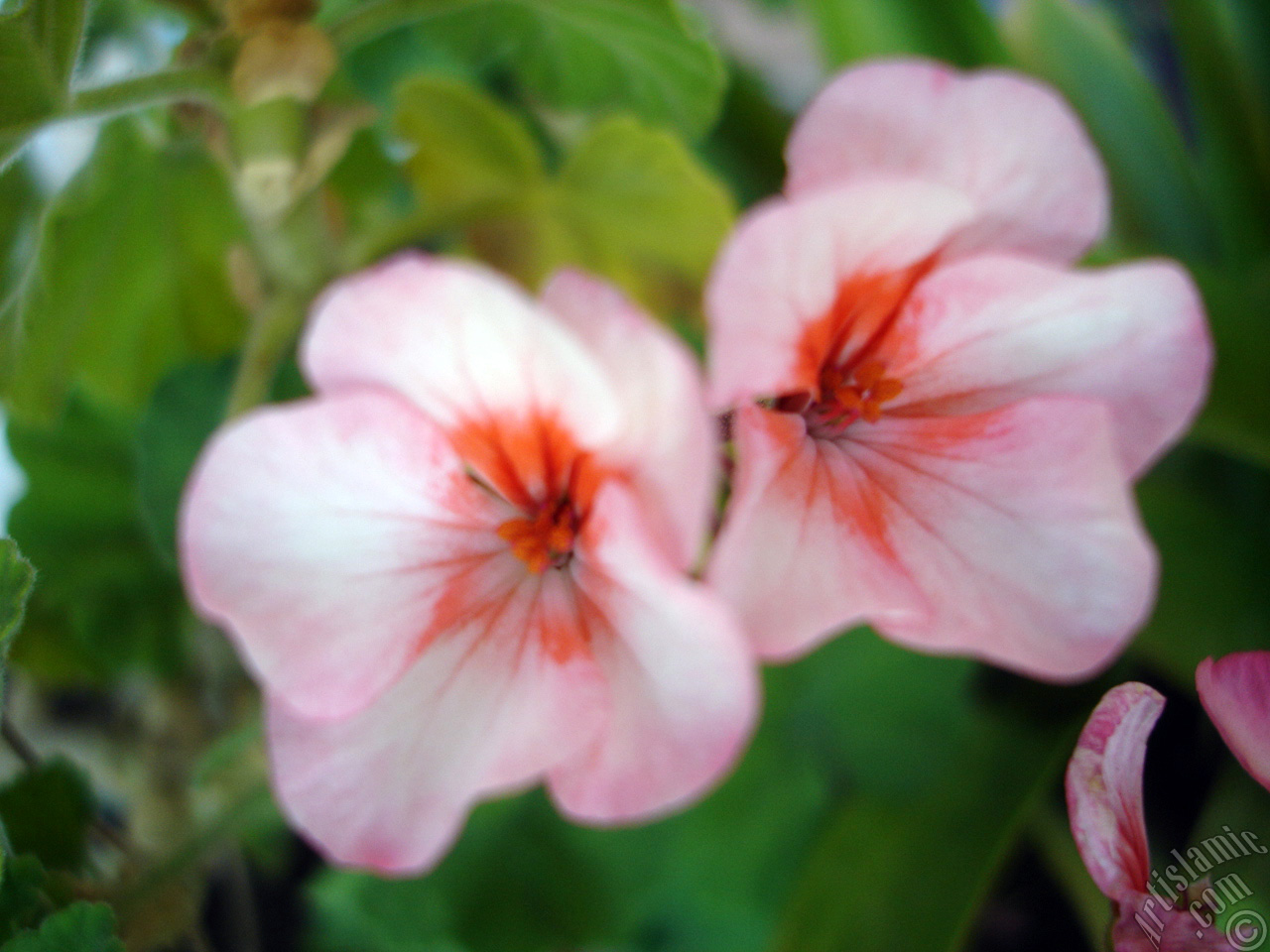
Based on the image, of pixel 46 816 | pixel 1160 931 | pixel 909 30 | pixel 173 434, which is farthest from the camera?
pixel 909 30

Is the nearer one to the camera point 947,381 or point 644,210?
point 947,381

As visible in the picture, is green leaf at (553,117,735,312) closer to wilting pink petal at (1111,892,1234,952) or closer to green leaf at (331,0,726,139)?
green leaf at (331,0,726,139)

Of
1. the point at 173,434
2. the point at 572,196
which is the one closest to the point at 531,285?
the point at 572,196

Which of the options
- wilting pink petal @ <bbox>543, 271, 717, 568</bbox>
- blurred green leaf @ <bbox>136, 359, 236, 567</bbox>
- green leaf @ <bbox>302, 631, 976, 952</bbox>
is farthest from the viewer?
green leaf @ <bbox>302, 631, 976, 952</bbox>

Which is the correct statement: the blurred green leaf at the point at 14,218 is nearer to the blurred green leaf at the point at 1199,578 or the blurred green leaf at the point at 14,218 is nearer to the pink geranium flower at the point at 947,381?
the pink geranium flower at the point at 947,381

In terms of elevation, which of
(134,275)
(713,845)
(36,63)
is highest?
(36,63)

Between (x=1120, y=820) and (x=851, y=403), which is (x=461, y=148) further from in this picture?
(x=1120, y=820)

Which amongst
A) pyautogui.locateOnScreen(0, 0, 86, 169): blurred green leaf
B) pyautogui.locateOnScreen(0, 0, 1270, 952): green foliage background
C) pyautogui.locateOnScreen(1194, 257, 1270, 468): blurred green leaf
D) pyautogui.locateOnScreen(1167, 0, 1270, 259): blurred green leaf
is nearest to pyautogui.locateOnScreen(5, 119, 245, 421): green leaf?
pyautogui.locateOnScreen(0, 0, 1270, 952): green foliage background

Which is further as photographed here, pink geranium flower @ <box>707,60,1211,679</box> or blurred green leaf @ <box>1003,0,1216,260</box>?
blurred green leaf @ <box>1003,0,1216,260</box>
